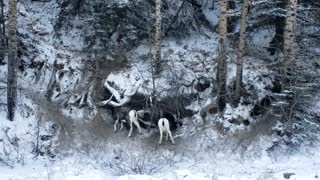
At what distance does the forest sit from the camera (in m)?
15.3

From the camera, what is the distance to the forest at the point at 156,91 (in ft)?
50.1

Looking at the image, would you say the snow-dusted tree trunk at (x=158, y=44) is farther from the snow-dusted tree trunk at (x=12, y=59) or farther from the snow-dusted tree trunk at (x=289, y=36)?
the snow-dusted tree trunk at (x=12, y=59)

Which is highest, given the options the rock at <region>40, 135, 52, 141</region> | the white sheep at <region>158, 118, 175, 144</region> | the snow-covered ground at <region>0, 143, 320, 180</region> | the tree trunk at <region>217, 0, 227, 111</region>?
the tree trunk at <region>217, 0, 227, 111</region>

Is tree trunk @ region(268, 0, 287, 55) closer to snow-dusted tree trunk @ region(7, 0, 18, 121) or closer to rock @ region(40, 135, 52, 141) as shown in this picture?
rock @ region(40, 135, 52, 141)

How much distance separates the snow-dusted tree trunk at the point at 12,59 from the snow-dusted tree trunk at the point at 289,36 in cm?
814

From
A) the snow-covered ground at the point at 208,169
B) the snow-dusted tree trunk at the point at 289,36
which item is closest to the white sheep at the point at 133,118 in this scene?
the snow-covered ground at the point at 208,169

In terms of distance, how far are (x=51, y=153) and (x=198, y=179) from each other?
5472mm

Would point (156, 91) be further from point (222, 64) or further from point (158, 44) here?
point (222, 64)

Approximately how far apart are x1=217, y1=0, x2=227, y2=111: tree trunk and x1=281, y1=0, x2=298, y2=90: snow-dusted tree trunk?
1.84 metres

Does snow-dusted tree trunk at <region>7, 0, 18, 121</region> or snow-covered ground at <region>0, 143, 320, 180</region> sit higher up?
snow-dusted tree trunk at <region>7, 0, 18, 121</region>

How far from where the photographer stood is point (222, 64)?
16.9 meters

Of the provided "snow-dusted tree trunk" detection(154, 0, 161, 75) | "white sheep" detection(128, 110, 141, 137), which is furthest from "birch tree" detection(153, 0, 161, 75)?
"white sheep" detection(128, 110, 141, 137)

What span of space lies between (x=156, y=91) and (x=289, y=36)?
449 cm

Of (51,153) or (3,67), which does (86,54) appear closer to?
(3,67)
